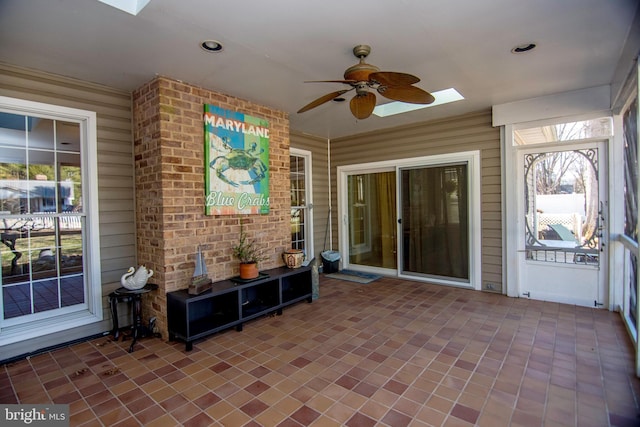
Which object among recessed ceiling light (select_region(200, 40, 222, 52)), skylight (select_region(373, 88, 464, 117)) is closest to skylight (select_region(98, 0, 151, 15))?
recessed ceiling light (select_region(200, 40, 222, 52))

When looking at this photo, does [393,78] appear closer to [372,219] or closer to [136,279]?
[136,279]

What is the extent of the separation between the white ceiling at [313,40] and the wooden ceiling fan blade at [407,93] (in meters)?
0.44

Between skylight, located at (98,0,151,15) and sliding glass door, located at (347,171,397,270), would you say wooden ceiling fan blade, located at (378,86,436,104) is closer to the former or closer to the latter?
skylight, located at (98,0,151,15)

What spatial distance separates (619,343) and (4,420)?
488 cm

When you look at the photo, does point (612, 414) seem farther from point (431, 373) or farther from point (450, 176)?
point (450, 176)

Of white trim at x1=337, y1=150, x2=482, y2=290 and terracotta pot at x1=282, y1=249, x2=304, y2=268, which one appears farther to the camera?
white trim at x1=337, y1=150, x2=482, y2=290

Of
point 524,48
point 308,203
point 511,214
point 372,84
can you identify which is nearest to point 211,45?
point 372,84

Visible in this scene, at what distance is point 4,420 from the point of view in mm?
2035

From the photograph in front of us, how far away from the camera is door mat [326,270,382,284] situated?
18.0 feet

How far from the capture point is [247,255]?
12.7 ft

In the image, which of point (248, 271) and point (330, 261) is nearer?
point (248, 271)

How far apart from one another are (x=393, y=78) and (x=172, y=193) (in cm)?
241

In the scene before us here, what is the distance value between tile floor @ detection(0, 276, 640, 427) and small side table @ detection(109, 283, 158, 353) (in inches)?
5.3

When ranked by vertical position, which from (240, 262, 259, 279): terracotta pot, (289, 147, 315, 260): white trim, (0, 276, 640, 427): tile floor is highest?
(289, 147, 315, 260): white trim
